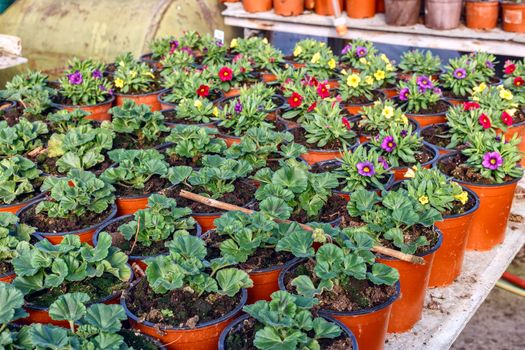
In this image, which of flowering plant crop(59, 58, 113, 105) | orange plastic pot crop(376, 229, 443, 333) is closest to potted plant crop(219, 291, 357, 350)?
orange plastic pot crop(376, 229, 443, 333)

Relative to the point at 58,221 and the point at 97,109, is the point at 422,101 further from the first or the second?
the point at 58,221

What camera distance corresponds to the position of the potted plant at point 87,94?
369 centimetres

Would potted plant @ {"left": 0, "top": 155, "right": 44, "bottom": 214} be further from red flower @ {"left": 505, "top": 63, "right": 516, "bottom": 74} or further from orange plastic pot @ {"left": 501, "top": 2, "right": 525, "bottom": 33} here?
orange plastic pot @ {"left": 501, "top": 2, "right": 525, "bottom": 33}

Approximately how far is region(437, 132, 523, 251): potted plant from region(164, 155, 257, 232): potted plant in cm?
89

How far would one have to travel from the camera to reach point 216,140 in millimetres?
2906

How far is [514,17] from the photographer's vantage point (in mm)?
4668

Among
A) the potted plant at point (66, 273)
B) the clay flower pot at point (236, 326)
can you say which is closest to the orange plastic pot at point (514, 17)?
the clay flower pot at point (236, 326)

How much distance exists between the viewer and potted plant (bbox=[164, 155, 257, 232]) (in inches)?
96.4

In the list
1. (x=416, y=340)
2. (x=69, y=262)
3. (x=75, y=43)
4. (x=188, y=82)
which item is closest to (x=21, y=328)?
(x=69, y=262)

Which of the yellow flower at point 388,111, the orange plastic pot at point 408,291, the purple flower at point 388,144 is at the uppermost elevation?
the yellow flower at point 388,111

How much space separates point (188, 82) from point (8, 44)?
6.74 feet

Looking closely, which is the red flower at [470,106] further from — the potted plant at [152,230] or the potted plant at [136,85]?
the potted plant at [136,85]

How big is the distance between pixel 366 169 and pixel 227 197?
546 mm

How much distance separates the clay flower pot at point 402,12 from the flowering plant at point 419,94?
167cm
